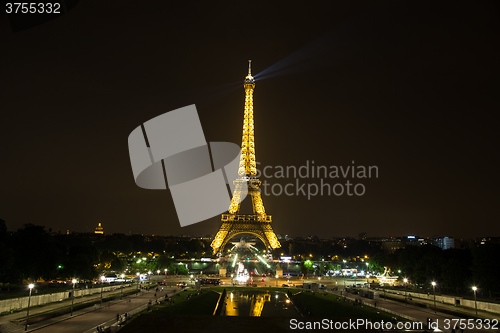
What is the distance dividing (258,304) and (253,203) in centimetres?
5380

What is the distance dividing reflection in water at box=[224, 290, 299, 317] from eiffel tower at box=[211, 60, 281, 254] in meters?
40.9

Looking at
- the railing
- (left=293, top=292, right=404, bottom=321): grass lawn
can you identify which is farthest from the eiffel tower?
(left=293, top=292, right=404, bottom=321): grass lawn

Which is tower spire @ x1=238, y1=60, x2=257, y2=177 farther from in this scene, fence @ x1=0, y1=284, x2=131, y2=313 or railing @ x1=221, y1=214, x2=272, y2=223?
fence @ x1=0, y1=284, x2=131, y2=313

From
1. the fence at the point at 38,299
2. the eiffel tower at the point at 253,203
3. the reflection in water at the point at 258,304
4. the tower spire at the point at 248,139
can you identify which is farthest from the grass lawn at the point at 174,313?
the tower spire at the point at 248,139

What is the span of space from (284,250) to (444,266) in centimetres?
12394

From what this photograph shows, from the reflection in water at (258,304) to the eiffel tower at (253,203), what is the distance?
40855 mm

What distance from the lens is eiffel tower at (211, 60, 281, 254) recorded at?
91.1m

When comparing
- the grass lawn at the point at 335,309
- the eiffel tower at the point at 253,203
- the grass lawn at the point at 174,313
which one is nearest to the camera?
the grass lawn at the point at 174,313

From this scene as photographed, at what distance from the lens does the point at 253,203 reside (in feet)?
307

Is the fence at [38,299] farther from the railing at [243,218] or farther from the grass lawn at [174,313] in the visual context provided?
the railing at [243,218]

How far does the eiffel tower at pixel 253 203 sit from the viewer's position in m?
91.1

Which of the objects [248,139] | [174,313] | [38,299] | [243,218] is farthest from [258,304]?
[248,139]

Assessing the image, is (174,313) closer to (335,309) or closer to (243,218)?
(335,309)

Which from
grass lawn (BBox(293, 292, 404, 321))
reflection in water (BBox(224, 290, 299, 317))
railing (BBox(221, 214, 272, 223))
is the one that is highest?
railing (BBox(221, 214, 272, 223))
